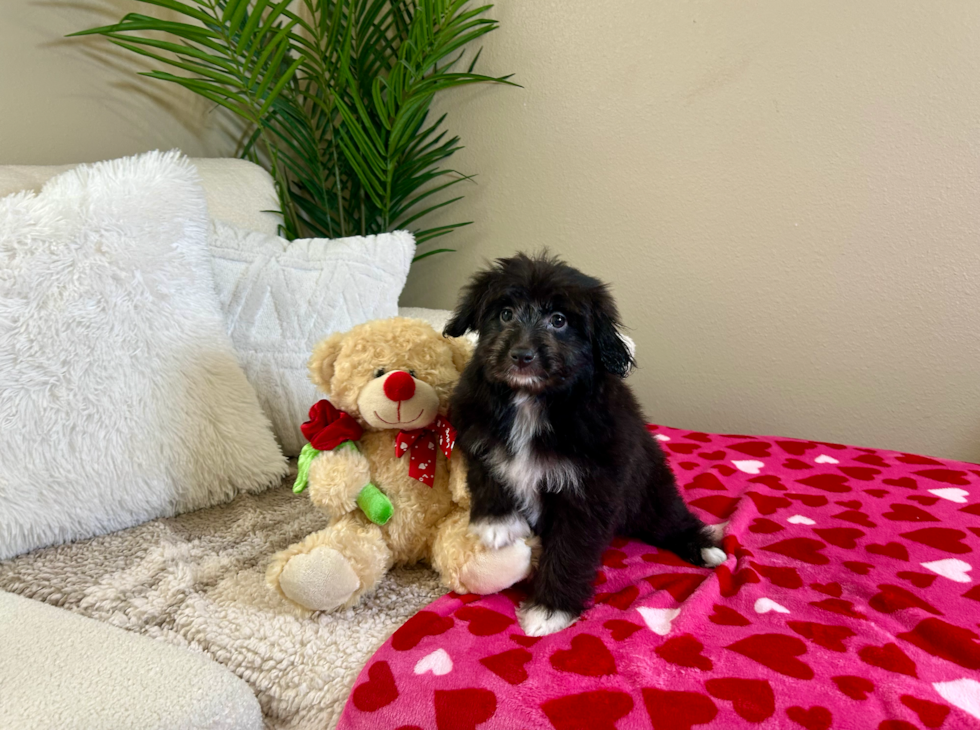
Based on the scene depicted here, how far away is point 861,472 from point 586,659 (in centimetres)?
112

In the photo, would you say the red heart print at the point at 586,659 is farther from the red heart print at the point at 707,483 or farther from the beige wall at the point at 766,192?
the beige wall at the point at 766,192

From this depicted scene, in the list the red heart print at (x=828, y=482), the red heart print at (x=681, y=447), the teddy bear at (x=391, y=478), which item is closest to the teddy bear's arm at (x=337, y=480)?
the teddy bear at (x=391, y=478)

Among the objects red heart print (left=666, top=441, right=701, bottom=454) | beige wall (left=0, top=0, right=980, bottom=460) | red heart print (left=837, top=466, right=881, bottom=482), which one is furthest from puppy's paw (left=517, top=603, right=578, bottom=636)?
beige wall (left=0, top=0, right=980, bottom=460)

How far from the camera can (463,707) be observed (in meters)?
0.82

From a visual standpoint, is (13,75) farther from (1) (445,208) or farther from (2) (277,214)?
(1) (445,208)

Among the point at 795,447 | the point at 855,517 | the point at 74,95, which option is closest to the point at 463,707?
the point at 855,517

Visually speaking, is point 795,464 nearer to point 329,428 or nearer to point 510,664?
point 510,664

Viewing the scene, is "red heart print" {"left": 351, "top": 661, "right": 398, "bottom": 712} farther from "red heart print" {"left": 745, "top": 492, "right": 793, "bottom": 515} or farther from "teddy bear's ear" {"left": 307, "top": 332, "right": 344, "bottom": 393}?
"red heart print" {"left": 745, "top": 492, "right": 793, "bottom": 515}

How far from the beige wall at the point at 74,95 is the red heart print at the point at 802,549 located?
2.29m

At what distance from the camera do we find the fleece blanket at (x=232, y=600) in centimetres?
90

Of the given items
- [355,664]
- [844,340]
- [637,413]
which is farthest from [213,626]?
[844,340]

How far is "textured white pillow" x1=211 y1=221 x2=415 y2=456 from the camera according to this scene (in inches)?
61.7

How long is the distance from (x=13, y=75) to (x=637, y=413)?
6.53 ft

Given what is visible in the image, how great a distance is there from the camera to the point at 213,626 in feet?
3.25
